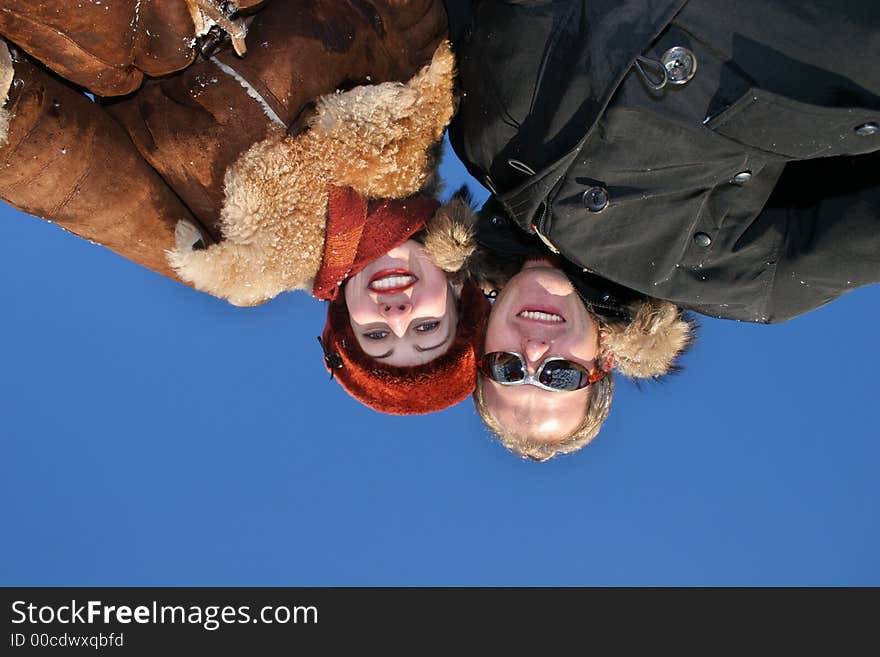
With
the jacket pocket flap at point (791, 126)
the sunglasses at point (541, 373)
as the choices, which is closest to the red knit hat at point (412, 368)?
the sunglasses at point (541, 373)

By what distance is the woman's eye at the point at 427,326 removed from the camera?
2.42 m

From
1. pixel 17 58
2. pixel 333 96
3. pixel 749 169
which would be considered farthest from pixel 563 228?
pixel 17 58

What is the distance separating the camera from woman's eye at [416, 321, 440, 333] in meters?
2.42

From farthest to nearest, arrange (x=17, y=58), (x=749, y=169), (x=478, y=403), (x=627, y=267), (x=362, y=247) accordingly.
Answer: (x=478, y=403), (x=362, y=247), (x=627, y=267), (x=749, y=169), (x=17, y=58)

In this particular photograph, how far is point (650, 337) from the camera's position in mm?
2316

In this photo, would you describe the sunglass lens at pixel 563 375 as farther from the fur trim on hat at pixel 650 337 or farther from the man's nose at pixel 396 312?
the man's nose at pixel 396 312

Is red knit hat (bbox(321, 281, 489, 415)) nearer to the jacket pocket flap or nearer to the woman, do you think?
the woman

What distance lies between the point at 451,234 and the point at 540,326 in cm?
40

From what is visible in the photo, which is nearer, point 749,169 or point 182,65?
point 182,65

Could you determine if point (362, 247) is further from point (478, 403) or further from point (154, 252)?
point (478, 403)

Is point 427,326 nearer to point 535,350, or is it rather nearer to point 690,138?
point 535,350

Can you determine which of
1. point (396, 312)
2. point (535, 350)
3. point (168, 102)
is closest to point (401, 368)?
point (396, 312)

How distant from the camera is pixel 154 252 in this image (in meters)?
2.02

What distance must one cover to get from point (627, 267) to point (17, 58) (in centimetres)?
147
